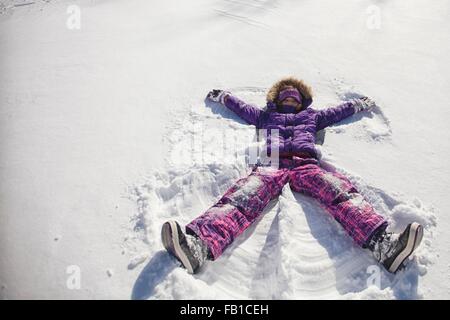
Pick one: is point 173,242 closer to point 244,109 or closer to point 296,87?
point 244,109

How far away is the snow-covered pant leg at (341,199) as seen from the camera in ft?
6.96

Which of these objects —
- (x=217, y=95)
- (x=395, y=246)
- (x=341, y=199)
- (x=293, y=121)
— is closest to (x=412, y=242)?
(x=395, y=246)

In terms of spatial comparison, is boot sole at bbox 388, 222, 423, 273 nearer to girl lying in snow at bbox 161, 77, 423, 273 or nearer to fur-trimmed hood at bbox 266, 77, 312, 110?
girl lying in snow at bbox 161, 77, 423, 273

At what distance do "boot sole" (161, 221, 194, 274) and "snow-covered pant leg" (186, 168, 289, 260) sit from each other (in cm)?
15

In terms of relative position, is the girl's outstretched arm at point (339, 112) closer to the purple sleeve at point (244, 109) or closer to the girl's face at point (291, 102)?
the girl's face at point (291, 102)

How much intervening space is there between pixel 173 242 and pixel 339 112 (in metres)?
1.91

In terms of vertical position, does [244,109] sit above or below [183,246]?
above

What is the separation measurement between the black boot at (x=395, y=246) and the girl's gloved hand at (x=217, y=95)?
73.1 inches

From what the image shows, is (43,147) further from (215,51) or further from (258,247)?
(215,51)

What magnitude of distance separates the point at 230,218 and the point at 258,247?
249 mm

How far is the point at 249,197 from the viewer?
2340mm

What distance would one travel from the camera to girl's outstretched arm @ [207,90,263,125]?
3188 mm

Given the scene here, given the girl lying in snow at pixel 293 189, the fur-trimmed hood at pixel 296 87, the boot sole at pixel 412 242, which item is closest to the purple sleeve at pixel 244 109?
the girl lying in snow at pixel 293 189

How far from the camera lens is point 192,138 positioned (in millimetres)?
3037
